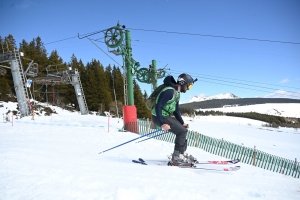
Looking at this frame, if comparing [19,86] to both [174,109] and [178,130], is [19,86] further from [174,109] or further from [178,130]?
[178,130]

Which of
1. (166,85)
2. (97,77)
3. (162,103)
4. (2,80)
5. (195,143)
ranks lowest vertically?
(195,143)

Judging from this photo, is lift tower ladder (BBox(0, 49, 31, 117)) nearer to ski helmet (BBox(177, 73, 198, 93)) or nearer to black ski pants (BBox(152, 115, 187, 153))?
black ski pants (BBox(152, 115, 187, 153))

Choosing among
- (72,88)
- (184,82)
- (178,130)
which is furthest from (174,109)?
(72,88)

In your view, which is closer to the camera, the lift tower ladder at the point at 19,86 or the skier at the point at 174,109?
the skier at the point at 174,109

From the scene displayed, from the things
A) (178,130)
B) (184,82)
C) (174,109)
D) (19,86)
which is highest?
(19,86)

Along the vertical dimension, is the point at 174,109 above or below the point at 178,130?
above

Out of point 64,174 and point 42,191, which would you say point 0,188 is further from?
point 64,174

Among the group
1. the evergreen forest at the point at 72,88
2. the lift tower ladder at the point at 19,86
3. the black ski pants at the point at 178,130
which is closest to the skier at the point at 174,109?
the black ski pants at the point at 178,130

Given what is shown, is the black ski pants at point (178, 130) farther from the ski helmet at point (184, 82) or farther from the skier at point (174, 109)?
the ski helmet at point (184, 82)

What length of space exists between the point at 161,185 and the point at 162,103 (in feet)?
6.39

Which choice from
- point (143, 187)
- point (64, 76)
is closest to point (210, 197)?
point (143, 187)

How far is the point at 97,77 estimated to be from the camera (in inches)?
1796

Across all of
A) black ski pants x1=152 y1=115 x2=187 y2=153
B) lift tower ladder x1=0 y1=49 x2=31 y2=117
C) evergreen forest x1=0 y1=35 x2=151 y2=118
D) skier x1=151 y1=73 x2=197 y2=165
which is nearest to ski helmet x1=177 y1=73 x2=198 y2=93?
skier x1=151 y1=73 x2=197 y2=165

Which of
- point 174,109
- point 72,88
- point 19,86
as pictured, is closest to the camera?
point 174,109
